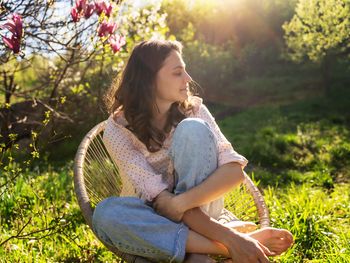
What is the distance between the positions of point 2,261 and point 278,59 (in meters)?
10.3

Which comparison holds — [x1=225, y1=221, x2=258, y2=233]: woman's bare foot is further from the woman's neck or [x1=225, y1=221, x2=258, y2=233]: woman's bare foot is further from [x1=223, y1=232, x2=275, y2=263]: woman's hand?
the woman's neck

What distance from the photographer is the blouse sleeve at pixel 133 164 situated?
6.38ft

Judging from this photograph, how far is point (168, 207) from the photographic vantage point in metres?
1.83

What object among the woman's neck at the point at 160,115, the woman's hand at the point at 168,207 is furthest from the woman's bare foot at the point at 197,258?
the woman's neck at the point at 160,115

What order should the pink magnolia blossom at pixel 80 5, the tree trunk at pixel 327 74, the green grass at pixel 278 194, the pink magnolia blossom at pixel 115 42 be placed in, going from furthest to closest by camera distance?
the tree trunk at pixel 327 74
the green grass at pixel 278 194
the pink magnolia blossom at pixel 115 42
the pink magnolia blossom at pixel 80 5

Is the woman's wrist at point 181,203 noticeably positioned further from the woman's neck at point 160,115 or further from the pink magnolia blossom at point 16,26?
the pink magnolia blossom at point 16,26

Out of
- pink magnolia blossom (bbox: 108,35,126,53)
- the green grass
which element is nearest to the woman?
pink magnolia blossom (bbox: 108,35,126,53)

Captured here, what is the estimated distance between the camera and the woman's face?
2.18 m

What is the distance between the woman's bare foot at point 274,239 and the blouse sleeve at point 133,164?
0.45 meters

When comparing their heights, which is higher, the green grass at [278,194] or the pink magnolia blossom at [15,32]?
→ the pink magnolia blossom at [15,32]

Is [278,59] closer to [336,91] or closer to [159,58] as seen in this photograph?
[336,91]

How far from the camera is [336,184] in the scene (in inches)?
156

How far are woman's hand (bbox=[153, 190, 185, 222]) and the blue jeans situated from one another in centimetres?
3

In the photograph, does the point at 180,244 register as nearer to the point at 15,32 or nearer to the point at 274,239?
the point at 274,239
